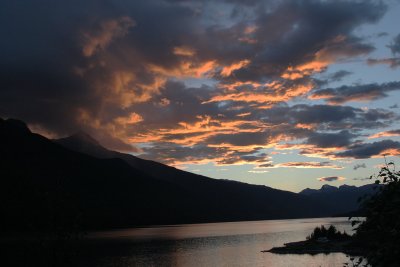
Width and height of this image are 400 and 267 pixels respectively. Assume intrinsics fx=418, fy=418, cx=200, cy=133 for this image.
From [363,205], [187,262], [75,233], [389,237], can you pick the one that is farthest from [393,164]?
[187,262]

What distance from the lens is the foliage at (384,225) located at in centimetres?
962

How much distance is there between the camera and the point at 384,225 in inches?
399

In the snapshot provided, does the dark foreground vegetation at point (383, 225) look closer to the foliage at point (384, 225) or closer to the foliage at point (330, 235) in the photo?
the foliage at point (384, 225)

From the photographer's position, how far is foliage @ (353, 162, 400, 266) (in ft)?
31.6

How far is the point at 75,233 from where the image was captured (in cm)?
1695

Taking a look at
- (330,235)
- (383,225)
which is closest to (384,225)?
(383,225)

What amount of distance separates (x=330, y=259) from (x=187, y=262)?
118 ft

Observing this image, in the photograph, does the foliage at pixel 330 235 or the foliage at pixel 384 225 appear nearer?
the foliage at pixel 384 225

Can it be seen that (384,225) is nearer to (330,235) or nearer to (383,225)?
(383,225)

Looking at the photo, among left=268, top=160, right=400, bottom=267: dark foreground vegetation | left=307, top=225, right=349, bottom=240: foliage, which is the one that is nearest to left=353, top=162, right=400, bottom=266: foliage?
left=268, top=160, right=400, bottom=267: dark foreground vegetation

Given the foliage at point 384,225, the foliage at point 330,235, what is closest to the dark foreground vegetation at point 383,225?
the foliage at point 384,225

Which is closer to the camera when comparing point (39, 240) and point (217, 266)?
point (39, 240)

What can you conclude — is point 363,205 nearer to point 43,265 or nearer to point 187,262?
point 43,265

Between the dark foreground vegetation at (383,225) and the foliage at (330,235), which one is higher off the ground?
the dark foreground vegetation at (383,225)
